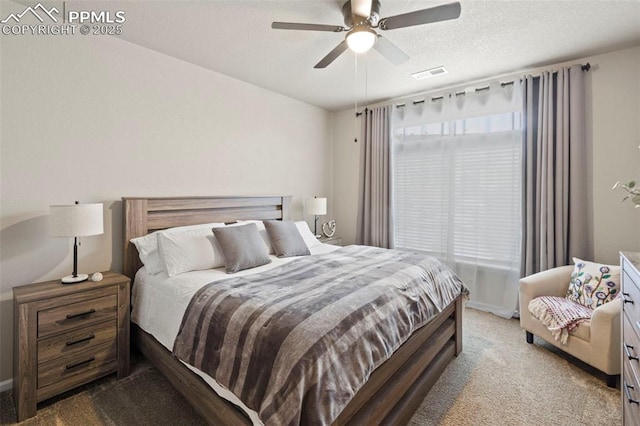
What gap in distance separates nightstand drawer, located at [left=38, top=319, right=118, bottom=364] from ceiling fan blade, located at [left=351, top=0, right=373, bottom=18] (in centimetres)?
277

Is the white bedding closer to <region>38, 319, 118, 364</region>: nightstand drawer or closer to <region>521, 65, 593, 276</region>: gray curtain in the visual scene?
<region>38, 319, 118, 364</region>: nightstand drawer

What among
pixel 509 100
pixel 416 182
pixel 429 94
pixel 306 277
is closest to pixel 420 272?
pixel 306 277

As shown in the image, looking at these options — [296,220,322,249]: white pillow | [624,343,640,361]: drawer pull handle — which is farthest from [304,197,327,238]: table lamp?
[624,343,640,361]: drawer pull handle

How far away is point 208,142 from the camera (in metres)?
3.31

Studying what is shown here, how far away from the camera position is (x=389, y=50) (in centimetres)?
224

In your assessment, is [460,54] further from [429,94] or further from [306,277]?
[306,277]

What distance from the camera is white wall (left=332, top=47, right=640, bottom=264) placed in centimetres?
276

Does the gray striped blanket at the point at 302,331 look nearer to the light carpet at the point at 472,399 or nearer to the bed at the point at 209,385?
the bed at the point at 209,385

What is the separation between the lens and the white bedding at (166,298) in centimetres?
198

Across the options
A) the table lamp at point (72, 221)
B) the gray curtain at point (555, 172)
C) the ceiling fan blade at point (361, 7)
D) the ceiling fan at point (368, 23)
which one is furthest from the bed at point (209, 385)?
the ceiling fan blade at point (361, 7)

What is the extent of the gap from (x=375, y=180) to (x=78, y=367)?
3731 mm

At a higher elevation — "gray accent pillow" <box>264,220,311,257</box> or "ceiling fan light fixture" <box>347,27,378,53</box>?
"ceiling fan light fixture" <box>347,27,378,53</box>

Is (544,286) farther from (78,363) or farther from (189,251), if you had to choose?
(78,363)

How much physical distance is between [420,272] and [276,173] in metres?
2.46
